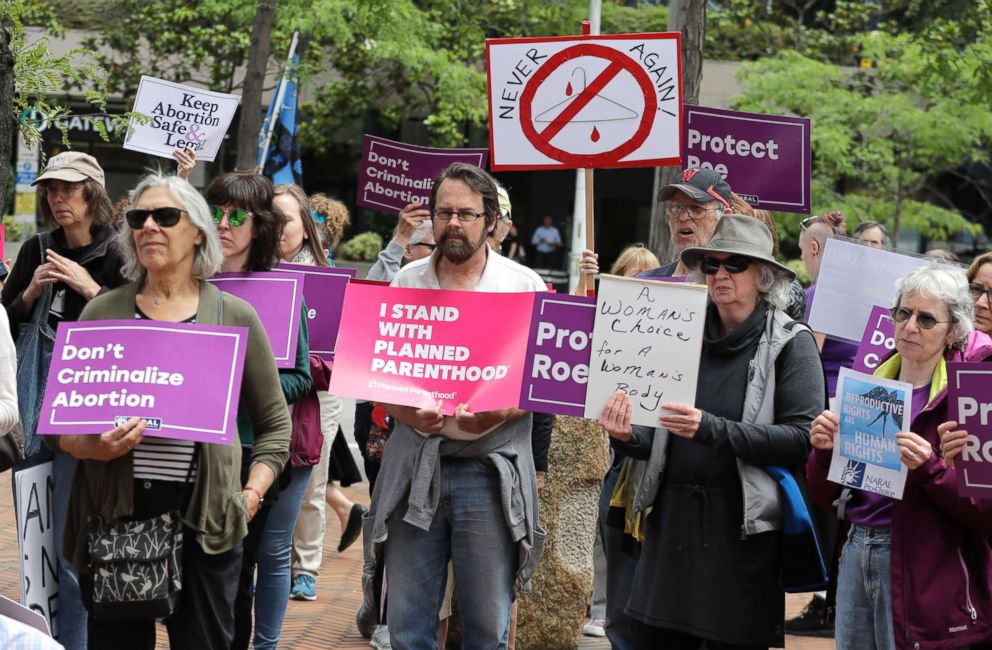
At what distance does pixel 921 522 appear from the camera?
14.5 feet

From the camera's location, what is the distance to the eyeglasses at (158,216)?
14.2 ft

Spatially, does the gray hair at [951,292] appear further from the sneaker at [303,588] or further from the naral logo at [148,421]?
the sneaker at [303,588]

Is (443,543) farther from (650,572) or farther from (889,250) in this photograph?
(889,250)

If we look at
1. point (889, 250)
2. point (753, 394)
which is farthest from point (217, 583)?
point (889, 250)

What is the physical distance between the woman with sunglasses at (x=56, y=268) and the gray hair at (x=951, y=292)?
10.3 ft

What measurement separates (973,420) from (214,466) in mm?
2311

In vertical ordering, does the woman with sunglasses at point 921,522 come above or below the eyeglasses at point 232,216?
below

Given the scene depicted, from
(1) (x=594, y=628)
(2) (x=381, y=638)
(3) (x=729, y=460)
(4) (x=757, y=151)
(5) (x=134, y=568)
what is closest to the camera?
(5) (x=134, y=568)

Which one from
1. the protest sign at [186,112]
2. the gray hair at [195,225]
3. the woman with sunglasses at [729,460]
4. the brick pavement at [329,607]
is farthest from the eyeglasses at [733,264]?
the protest sign at [186,112]

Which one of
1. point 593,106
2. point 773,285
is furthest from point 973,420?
point 593,106

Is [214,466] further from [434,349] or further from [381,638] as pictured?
[381,638]

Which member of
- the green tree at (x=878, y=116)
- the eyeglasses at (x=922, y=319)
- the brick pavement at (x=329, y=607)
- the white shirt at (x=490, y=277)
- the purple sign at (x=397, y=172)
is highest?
the green tree at (x=878, y=116)

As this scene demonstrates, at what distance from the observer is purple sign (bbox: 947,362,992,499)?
4191mm

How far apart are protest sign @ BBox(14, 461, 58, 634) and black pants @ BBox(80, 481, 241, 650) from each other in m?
0.36
